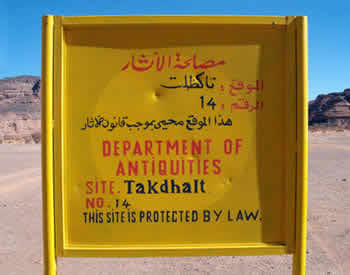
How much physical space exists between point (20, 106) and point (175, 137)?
3660 inches

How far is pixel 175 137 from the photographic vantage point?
2.11m

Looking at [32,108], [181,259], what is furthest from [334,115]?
[181,259]

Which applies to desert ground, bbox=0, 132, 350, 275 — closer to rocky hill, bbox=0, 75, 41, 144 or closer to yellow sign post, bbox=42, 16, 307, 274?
yellow sign post, bbox=42, 16, 307, 274

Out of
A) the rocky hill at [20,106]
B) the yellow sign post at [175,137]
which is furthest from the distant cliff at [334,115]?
the yellow sign post at [175,137]

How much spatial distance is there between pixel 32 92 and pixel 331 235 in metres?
98.3

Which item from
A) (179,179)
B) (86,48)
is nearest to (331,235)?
(179,179)

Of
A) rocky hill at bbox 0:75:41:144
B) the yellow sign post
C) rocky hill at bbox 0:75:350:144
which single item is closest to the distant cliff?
rocky hill at bbox 0:75:350:144

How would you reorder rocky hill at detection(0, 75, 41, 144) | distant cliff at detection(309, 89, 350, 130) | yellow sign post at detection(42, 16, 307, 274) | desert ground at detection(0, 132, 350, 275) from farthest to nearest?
distant cliff at detection(309, 89, 350, 130)
rocky hill at detection(0, 75, 41, 144)
desert ground at detection(0, 132, 350, 275)
yellow sign post at detection(42, 16, 307, 274)

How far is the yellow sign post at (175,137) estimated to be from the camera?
6.65 ft

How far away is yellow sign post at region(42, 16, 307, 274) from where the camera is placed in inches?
79.8

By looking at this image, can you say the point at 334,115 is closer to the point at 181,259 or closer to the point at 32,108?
the point at 32,108

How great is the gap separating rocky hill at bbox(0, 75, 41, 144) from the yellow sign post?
5929 centimetres

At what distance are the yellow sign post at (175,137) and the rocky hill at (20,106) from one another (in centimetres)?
5929

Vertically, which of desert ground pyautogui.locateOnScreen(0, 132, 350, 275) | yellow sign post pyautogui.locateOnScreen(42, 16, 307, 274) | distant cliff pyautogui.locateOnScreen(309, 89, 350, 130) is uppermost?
distant cliff pyautogui.locateOnScreen(309, 89, 350, 130)
